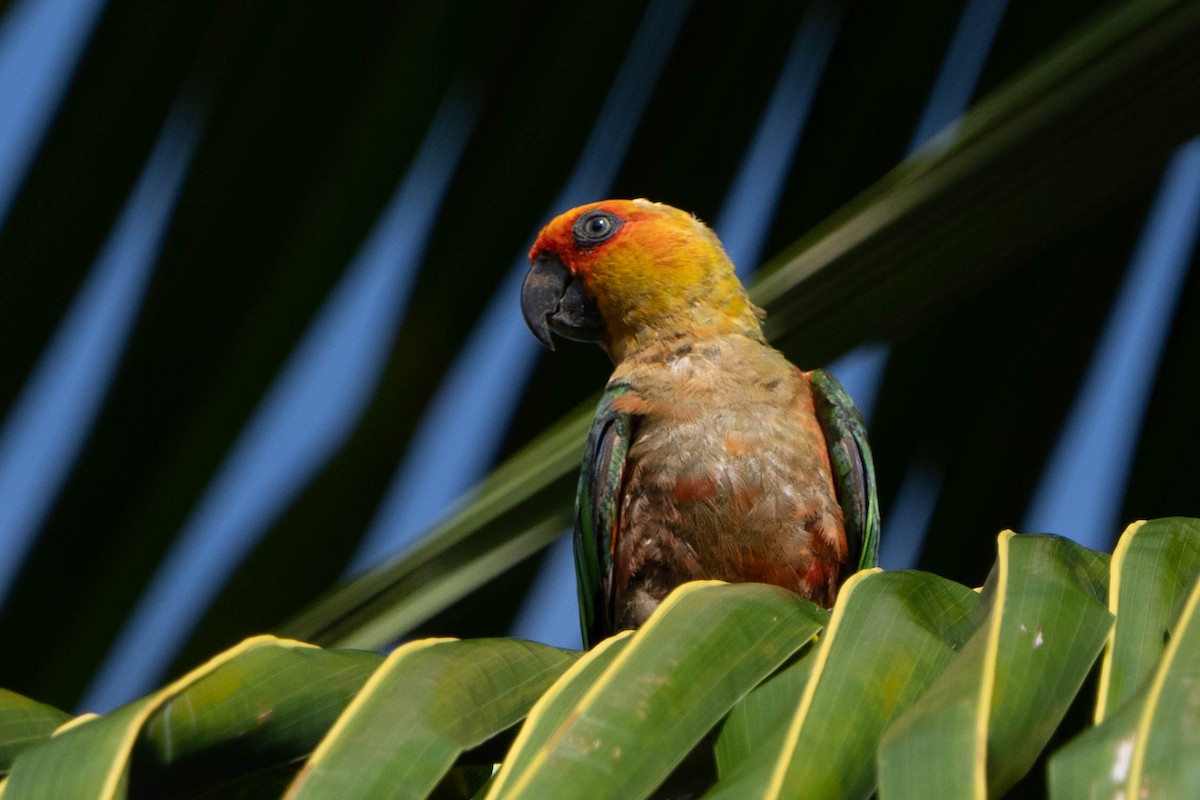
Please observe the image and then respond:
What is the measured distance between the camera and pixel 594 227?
3.90m

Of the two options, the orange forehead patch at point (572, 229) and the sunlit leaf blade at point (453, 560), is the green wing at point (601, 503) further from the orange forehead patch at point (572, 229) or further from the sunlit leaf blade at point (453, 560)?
the sunlit leaf blade at point (453, 560)

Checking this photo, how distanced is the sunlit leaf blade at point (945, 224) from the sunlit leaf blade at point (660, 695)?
0.59m

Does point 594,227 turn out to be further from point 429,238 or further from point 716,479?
point 429,238

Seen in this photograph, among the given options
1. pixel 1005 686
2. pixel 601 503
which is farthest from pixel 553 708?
pixel 601 503

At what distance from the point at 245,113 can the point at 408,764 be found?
1.17m

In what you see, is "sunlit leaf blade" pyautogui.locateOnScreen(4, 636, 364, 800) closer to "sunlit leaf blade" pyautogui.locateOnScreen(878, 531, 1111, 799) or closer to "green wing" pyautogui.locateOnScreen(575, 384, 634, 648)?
"sunlit leaf blade" pyautogui.locateOnScreen(878, 531, 1111, 799)

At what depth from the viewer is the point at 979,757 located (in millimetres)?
889

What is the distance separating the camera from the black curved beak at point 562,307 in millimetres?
3836

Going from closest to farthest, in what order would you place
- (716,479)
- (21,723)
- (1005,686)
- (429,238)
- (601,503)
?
(1005,686)
(21,723)
(429,238)
(716,479)
(601,503)

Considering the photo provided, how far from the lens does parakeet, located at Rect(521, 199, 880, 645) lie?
3.00m

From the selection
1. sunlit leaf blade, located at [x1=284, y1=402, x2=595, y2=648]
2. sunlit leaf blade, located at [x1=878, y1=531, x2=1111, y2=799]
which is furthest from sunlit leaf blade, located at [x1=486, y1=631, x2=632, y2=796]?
sunlit leaf blade, located at [x1=284, y1=402, x2=595, y2=648]

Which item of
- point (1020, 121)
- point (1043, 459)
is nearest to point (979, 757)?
point (1020, 121)

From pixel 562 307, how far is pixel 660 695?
2.82 meters

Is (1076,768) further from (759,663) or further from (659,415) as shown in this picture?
(659,415)
